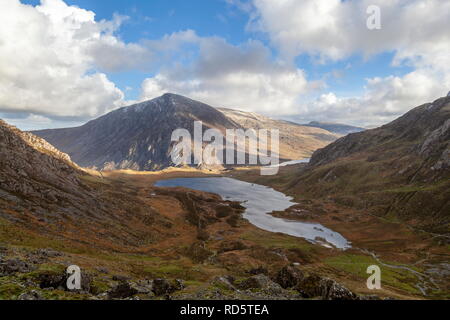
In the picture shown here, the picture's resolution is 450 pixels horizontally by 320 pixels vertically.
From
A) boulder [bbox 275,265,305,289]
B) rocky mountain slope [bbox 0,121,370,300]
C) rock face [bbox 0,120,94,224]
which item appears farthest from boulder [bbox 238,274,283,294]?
rock face [bbox 0,120,94,224]

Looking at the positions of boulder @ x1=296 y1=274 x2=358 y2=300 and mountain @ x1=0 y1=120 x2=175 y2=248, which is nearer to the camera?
boulder @ x1=296 y1=274 x2=358 y2=300

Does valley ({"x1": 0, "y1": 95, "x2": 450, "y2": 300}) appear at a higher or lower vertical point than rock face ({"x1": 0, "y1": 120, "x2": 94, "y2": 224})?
lower

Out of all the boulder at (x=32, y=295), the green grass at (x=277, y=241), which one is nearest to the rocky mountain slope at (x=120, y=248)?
the boulder at (x=32, y=295)

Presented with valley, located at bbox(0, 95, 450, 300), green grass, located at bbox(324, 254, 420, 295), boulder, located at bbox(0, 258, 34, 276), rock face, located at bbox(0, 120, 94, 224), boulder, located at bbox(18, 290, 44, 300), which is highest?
rock face, located at bbox(0, 120, 94, 224)

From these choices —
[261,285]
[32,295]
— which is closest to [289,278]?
[261,285]

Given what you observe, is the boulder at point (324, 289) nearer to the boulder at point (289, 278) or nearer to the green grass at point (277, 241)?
the boulder at point (289, 278)

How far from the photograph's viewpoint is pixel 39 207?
210 feet

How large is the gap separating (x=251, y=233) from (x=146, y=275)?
6830 cm

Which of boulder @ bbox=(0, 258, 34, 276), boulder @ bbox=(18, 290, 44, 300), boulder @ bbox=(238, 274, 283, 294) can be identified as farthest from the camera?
boulder @ bbox=(238, 274, 283, 294)

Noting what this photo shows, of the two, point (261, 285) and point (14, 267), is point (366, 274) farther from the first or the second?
Result: point (14, 267)

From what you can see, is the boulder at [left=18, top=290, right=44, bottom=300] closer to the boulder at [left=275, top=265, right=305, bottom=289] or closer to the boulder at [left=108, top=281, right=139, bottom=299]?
the boulder at [left=108, top=281, right=139, bottom=299]

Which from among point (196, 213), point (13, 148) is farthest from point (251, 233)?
point (13, 148)
